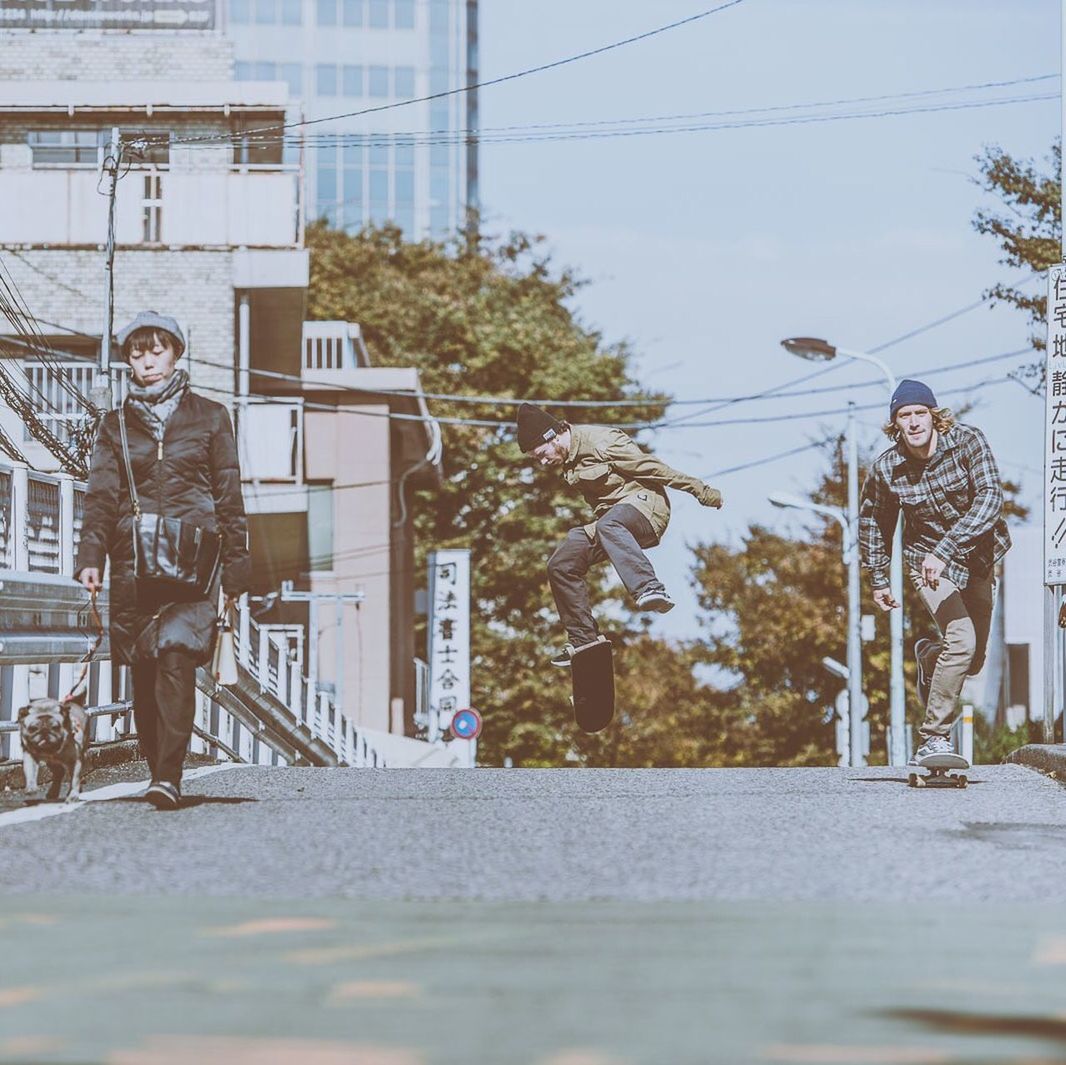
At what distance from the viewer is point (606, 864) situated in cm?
Result: 681

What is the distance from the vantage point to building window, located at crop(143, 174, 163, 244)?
3312cm

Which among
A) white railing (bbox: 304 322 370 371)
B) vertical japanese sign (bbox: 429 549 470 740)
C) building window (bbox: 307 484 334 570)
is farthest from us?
white railing (bbox: 304 322 370 371)

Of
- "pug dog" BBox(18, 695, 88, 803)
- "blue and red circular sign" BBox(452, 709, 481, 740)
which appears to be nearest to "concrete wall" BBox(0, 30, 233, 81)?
"blue and red circular sign" BBox(452, 709, 481, 740)

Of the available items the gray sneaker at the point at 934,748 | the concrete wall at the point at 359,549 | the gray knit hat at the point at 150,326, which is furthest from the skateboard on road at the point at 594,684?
the concrete wall at the point at 359,549

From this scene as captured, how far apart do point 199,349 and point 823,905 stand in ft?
92.3

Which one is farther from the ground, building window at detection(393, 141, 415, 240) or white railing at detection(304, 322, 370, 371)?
building window at detection(393, 141, 415, 240)

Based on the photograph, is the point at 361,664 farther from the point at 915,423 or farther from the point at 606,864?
the point at 606,864

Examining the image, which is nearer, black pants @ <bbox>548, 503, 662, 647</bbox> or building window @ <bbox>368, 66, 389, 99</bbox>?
black pants @ <bbox>548, 503, 662, 647</bbox>

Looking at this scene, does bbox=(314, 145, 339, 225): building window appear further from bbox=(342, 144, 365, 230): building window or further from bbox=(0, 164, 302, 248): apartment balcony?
bbox=(0, 164, 302, 248): apartment balcony

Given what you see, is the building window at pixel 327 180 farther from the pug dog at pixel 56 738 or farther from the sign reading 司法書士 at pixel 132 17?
the pug dog at pixel 56 738

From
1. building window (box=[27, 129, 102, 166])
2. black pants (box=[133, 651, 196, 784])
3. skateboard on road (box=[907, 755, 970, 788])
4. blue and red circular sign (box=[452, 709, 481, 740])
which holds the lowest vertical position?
blue and red circular sign (box=[452, 709, 481, 740])

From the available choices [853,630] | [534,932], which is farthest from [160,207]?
[534,932]

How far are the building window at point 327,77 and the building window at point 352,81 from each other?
597 millimetres

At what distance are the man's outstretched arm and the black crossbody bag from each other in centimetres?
307
